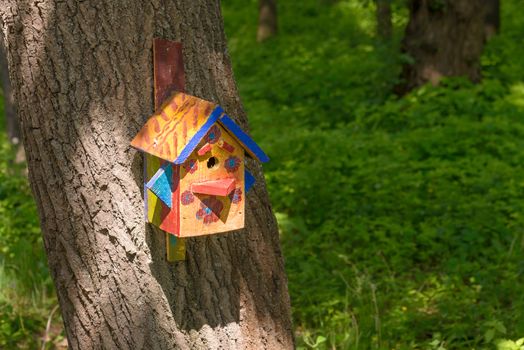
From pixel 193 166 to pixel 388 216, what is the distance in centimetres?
333

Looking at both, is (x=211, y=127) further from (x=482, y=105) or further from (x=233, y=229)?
(x=482, y=105)

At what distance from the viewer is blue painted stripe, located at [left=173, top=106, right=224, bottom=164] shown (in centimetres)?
257

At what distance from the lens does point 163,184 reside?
267 cm

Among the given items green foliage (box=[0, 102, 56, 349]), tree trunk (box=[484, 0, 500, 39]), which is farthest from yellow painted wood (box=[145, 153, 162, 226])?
tree trunk (box=[484, 0, 500, 39])

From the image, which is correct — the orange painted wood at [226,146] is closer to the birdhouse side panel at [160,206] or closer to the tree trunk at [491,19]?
the birdhouse side panel at [160,206]

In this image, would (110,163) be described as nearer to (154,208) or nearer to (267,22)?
(154,208)

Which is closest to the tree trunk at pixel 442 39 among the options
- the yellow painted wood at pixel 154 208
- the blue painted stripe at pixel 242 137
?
the blue painted stripe at pixel 242 137

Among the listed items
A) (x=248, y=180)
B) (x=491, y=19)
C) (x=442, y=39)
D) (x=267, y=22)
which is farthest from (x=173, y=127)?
(x=267, y=22)

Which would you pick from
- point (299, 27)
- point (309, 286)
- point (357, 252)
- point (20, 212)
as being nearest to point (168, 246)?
point (309, 286)

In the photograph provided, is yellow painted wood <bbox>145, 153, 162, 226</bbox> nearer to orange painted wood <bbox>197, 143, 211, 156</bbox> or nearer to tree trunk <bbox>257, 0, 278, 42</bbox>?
orange painted wood <bbox>197, 143, 211, 156</bbox>

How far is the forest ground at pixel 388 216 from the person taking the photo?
171 inches

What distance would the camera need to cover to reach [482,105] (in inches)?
325

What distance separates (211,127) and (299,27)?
13.0m

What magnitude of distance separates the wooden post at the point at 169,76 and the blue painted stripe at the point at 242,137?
0.23 metres
